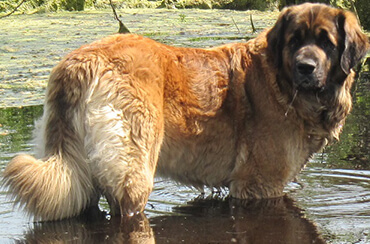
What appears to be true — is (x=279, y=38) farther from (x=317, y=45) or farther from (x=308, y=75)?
(x=308, y=75)

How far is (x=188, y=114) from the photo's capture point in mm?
5578

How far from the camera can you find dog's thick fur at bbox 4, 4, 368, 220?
505 centimetres

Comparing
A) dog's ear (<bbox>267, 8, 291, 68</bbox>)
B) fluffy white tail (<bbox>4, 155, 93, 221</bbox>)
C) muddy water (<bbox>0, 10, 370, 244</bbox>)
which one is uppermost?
dog's ear (<bbox>267, 8, 291, 68</bbox>)

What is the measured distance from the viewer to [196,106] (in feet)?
18.5

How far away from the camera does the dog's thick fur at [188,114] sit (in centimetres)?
505

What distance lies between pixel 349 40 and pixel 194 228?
1.93 m

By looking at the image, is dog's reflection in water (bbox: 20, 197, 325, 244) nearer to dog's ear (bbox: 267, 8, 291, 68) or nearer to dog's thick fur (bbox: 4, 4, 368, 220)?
dog's thick fur (bbox: 4, 4, 368, 220)

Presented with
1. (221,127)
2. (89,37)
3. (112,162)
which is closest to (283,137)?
(221,127)

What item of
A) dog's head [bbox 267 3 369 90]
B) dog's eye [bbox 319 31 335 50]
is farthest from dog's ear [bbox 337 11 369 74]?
dog's eye [bbox 319 31 335 50]

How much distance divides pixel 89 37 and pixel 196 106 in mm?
9401

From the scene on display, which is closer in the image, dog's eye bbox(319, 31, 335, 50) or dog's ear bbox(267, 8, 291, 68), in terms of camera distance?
dog's eye bbox(319, 31, 335, 50)

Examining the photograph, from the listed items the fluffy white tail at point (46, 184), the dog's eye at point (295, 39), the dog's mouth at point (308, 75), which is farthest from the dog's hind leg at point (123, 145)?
the dog's eye at point (295, 39)

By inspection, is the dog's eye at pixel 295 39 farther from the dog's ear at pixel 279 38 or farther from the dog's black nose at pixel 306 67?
the dog's black nose at pixel 306 67

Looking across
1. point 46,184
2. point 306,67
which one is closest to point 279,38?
point 306,67
